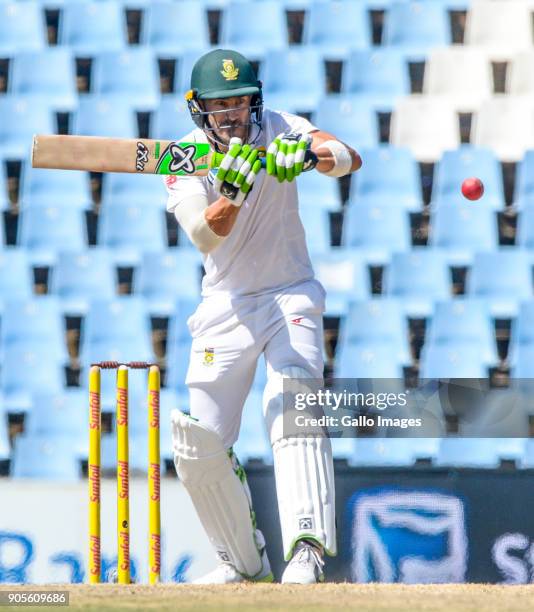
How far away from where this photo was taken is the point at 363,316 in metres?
6.12

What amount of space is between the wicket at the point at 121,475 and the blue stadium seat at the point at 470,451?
1868mm

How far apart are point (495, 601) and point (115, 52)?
5.03 meters

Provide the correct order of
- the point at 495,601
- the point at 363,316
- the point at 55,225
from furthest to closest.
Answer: the point at 55,225 < the point at 363,316 < the point at 495,601

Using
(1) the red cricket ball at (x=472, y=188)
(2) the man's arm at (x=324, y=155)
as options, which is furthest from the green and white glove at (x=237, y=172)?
(1) the red cricket ball at (x=472, y=188)

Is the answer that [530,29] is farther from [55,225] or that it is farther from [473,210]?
[55,225]

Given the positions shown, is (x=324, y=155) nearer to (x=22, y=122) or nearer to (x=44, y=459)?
(x=44, y=459)

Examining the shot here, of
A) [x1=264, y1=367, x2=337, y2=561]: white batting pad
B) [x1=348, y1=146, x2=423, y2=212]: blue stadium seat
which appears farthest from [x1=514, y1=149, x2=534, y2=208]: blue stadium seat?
[x1=264, y1=367, x2=337, y2=561]: white batting pad

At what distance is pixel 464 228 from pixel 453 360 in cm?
80

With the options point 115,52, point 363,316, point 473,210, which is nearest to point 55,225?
point 115,52

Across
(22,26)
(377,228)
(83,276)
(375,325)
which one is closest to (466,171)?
(377,228)

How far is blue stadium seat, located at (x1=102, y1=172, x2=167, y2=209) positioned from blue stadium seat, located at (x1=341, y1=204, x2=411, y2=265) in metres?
1.00

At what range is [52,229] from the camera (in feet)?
21.7

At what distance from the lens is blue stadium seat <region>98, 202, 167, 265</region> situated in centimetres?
657

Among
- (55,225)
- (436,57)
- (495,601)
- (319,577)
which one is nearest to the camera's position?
(495,601)
